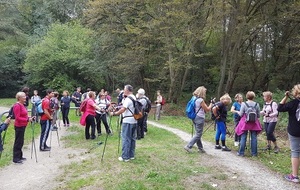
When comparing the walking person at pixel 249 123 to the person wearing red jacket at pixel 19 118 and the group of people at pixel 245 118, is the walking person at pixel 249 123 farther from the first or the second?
the person wearing red jacket at pixel 19 118

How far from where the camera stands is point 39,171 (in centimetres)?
815

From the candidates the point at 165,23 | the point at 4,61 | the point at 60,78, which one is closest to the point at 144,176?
the point at 165,23

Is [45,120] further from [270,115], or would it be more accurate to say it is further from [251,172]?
[270,115]

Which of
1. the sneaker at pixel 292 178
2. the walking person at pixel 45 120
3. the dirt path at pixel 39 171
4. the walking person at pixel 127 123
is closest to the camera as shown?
the sneaker at pixel 292 178

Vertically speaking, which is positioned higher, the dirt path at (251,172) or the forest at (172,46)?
the forest at (172,46)

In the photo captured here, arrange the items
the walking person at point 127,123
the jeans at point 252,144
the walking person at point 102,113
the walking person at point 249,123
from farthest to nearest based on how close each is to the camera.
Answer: the walking person at point 102,113
the jeans at point 252,144
the walking person at point 249,123
the walking person at point 127,123

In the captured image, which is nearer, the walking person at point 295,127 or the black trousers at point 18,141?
the walking person at point 295,127

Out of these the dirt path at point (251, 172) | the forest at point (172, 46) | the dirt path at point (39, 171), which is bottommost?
the dirt path at point (39, 171)

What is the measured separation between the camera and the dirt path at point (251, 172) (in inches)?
A: 260

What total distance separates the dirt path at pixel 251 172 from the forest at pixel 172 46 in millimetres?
12692

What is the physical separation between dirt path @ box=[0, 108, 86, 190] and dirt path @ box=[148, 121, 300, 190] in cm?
404

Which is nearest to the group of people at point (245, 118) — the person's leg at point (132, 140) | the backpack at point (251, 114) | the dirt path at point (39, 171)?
the backpack at point (251, 114)

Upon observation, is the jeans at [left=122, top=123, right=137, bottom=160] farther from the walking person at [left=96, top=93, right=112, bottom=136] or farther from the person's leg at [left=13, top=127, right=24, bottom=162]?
the walking person at [left=96, top=93, right=112, bottom=136]

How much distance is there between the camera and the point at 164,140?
11.8 metres
